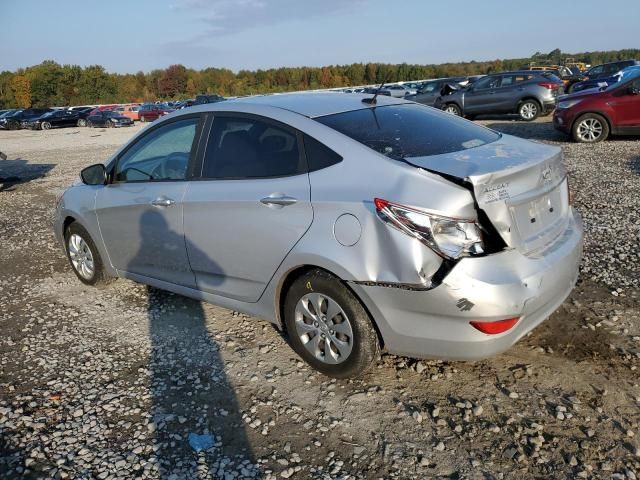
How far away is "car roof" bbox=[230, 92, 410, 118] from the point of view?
11.5 ft

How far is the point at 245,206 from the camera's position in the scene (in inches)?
132

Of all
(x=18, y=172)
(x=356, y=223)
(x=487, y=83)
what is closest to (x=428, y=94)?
(x=487, y=83)

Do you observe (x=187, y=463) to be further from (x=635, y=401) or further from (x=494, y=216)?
(x=635, y=401)

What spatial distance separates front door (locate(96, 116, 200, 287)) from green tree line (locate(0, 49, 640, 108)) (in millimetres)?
65319

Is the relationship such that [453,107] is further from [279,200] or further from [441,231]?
[441,231]

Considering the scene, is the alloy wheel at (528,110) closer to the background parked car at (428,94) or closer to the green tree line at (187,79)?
the background parked car at (428,94)

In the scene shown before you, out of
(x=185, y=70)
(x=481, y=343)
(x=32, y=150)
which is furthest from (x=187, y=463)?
(x=185, y=70)

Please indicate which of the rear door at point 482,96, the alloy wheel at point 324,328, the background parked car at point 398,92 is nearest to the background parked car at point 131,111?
the background parked car at point 398,92

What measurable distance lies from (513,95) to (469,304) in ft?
55.6

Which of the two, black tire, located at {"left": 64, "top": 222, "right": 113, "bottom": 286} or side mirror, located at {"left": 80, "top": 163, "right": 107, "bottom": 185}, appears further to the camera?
black tire, located at {"left": 64, "top": 222, "right": 113, "bottom": 286}

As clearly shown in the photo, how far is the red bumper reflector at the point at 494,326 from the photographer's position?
2.69m

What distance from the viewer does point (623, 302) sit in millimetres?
4062

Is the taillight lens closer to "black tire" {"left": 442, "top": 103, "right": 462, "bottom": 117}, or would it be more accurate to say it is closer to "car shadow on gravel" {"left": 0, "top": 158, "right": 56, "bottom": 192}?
"car shadow on gravel" {"left": 0, "top": 158, "right": 56, "bottom": 192}

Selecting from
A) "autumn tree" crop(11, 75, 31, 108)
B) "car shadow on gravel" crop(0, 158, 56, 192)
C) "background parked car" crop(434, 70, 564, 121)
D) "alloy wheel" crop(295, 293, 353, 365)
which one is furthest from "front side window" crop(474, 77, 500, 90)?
"autumn tree" crop(11, 75, 31, 108)
